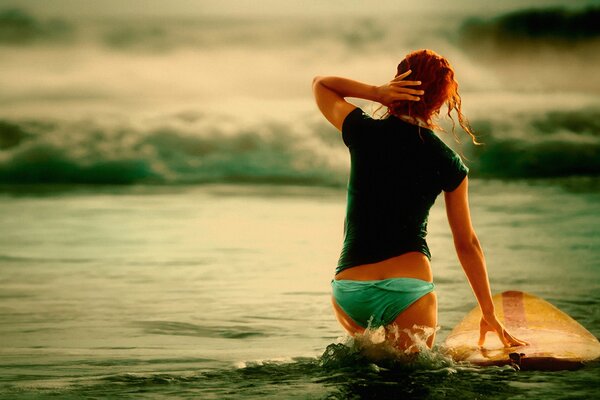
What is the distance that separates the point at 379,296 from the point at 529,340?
1.32m

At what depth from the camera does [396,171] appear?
14.6 feet

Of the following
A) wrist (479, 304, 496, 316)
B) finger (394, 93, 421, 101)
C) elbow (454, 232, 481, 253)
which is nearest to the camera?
finger (394, 93, 421, 101)

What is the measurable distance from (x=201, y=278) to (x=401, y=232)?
22.0 ft

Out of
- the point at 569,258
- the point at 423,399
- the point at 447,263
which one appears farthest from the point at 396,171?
the point at 569,258

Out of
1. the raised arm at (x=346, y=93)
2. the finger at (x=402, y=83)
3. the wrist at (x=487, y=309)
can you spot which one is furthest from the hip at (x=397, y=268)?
the finger at (x=402, y=83)

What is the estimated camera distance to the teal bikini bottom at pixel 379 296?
445cm

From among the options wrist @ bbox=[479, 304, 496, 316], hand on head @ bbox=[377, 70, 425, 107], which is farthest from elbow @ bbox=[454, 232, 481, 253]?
hand on head @ bbox=[377, 70, 425, 107]

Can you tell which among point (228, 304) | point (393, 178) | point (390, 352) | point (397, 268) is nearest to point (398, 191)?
point (393, 178)

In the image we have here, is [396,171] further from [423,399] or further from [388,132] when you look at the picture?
[423,399]

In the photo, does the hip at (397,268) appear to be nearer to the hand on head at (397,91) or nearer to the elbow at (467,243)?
the elbow at (467,243)

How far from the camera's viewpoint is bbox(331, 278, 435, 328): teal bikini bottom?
14.6 ft

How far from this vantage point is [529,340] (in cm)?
540

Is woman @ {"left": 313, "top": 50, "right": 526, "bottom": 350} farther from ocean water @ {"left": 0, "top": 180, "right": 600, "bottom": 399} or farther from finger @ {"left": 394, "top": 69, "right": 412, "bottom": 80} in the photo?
ocean water @ {"left": 0, "top": 180, "right": 600, "bottom": 399}

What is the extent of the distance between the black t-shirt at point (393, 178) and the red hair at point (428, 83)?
60 mm
